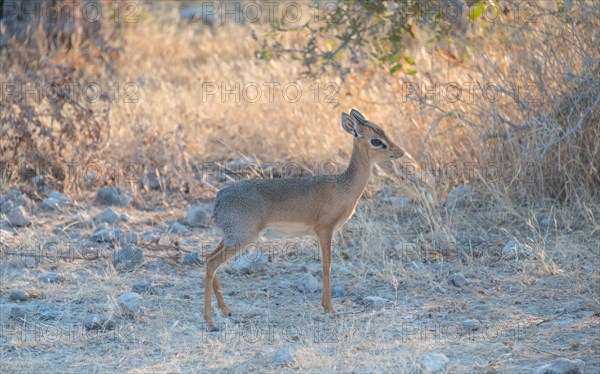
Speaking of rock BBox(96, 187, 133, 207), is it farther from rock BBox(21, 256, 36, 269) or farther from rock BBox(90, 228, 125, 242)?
rock BBox(21, 256, 36, 269)

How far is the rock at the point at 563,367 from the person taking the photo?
4.71 metres

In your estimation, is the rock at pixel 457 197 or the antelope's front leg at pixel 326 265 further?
the rock at pixel 457 197

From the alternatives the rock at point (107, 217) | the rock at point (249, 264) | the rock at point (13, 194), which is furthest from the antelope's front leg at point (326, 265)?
the rock at point (13, 194)

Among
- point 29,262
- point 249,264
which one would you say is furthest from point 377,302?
point 29,262

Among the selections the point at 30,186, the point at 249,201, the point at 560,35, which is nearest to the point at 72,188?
the point at 30,186

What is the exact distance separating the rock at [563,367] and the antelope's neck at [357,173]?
2106mm

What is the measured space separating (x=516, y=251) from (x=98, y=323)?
3.25 metres

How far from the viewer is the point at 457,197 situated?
8141 mm

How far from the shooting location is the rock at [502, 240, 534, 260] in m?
6.97

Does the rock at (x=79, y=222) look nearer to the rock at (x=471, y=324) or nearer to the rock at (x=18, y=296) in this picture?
the rock at (x=18, y=296)

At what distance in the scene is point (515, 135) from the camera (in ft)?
26.3

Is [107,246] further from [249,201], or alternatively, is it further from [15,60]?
[15,60]

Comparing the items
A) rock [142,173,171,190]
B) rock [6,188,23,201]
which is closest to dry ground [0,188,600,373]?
rock [6,188,23,201]

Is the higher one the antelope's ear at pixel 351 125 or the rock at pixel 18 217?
the antelope's ear at pixel 351 125
